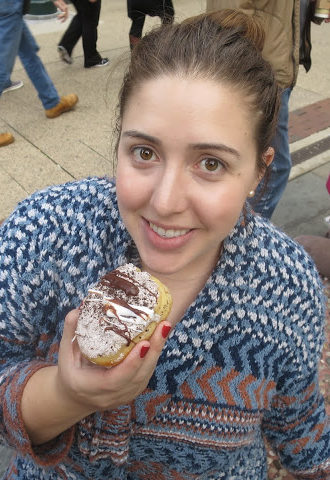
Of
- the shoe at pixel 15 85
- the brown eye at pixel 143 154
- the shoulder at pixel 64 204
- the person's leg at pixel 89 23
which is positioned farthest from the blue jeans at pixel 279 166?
the shoe at pixel 15 85

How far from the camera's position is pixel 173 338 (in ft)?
4.75

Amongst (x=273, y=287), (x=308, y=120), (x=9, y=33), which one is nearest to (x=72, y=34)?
(x=9, y=33)

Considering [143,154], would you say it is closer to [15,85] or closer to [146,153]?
[146,153]

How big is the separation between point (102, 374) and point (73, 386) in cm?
8

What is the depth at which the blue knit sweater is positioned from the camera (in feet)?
4.62

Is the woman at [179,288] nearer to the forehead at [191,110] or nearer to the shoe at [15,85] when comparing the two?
the forehead at [191,110]

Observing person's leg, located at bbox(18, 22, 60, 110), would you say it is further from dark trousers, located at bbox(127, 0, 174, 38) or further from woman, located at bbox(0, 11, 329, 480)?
woman, located at bbox(0, 11, 329, 480)

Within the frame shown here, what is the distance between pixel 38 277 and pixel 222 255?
0.56 m

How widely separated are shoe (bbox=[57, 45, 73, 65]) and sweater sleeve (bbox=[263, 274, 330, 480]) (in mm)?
6115

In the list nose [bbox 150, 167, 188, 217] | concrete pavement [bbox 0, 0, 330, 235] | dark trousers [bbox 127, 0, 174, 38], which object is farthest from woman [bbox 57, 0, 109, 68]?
nose [bbox 150, 167, 188, 217]

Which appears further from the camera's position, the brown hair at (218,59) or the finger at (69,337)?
the brown hair at (218,59)

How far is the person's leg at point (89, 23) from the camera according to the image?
6.07m

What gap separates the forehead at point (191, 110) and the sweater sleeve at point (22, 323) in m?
0.45

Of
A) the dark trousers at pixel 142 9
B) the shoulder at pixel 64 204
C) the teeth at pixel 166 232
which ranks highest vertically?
the teeth at pixel 166 232
